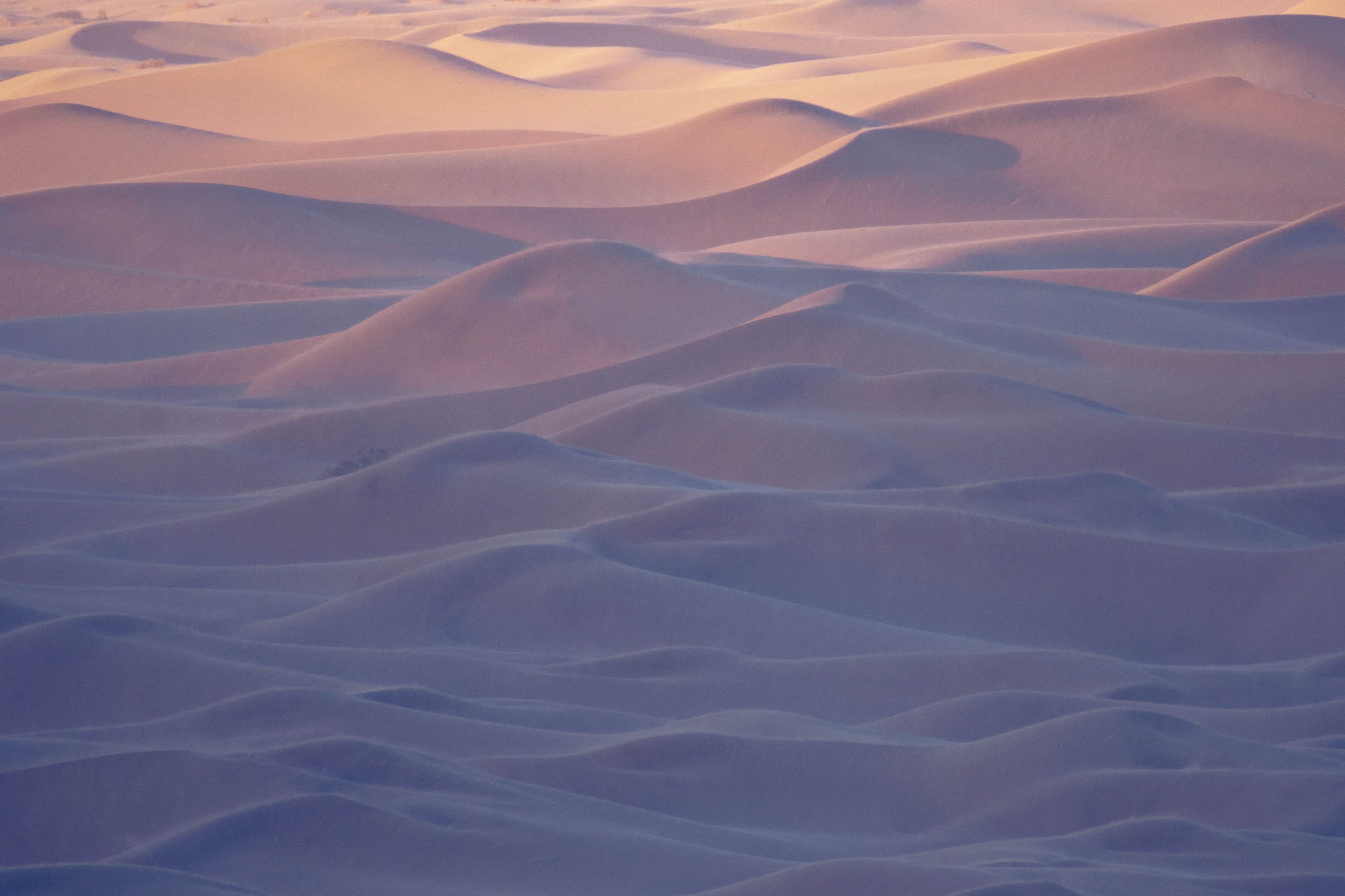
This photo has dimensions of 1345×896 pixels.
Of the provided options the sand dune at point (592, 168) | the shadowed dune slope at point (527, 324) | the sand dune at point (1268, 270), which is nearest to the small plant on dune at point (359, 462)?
the shadowed dune slope at point (527, 324)

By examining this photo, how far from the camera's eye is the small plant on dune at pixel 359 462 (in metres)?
4.80

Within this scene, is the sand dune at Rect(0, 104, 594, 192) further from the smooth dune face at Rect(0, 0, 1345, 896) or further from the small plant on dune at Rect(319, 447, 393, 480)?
the small plant on dune at Rect(319, 447, 393, 480)

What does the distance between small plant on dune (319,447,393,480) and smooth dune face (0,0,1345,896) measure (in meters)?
0.03

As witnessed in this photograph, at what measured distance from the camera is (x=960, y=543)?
385cm

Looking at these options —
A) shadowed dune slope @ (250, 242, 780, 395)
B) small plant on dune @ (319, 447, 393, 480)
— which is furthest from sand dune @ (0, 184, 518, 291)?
small plant on dune @ (319, 447, 393, 480)

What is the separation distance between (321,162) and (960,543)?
7017 millimetres

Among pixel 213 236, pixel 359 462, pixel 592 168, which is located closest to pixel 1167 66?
pixel 592 168

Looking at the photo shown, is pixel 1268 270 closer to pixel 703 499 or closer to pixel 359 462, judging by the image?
pixel 703 499

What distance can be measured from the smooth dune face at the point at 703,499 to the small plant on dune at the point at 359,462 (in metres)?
0.03

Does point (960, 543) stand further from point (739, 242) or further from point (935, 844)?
point (739, 242)

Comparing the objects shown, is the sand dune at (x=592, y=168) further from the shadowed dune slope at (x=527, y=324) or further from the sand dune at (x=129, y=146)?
the shadowed dune slope at (x=527, y=324)

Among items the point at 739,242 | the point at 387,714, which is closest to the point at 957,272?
the point at 739,242

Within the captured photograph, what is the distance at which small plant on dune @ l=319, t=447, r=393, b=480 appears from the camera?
4.80 m

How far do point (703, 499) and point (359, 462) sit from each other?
1.49 metres
